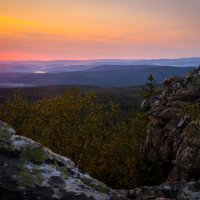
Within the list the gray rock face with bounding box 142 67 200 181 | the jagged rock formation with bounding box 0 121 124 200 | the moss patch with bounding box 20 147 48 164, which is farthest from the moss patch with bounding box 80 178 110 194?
the gray rock face with bounding box 142 67 200 181

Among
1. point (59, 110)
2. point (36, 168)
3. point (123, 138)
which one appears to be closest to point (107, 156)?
point (123, 138)

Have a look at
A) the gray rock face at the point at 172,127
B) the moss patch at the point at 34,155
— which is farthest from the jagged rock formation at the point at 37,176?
→ the gray rock face at the point at 172,127

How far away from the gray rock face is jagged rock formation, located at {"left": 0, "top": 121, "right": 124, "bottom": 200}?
2127 centimetres

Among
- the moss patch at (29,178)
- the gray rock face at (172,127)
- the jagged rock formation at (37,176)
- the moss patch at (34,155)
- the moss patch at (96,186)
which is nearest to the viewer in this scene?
the jagged rock formation at (37,176)

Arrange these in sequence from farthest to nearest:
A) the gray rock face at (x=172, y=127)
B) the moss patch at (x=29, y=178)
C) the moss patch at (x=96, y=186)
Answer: the gray rock face at (x=172, y=127) → the moss patch at (x=96, y=186) → the moss patch at (x=29, y=178)

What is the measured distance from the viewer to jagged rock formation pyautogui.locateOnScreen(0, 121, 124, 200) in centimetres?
969

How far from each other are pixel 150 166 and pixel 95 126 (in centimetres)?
917

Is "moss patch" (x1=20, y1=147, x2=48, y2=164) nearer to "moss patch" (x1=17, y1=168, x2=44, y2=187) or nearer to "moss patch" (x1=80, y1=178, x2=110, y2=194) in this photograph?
"moss patch" (x1=17, y1=168, x2=44, y2=187)

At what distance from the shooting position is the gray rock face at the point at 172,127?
32500 mm

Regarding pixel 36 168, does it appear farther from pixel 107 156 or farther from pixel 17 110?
pixel 17 110

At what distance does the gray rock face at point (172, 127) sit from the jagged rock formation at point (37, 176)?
2127 centimetres

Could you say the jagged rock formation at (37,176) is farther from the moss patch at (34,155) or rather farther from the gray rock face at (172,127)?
the gray rock face at (172,127)

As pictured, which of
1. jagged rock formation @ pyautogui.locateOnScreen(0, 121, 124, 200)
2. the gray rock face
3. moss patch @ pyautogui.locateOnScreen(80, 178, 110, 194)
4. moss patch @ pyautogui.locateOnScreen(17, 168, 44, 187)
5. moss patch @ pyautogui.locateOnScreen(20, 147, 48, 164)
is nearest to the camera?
jagged rock formation @ pyautogui.locateOnScreen(0, 121, 124, 200)

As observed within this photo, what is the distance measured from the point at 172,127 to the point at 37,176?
28.0 meters
